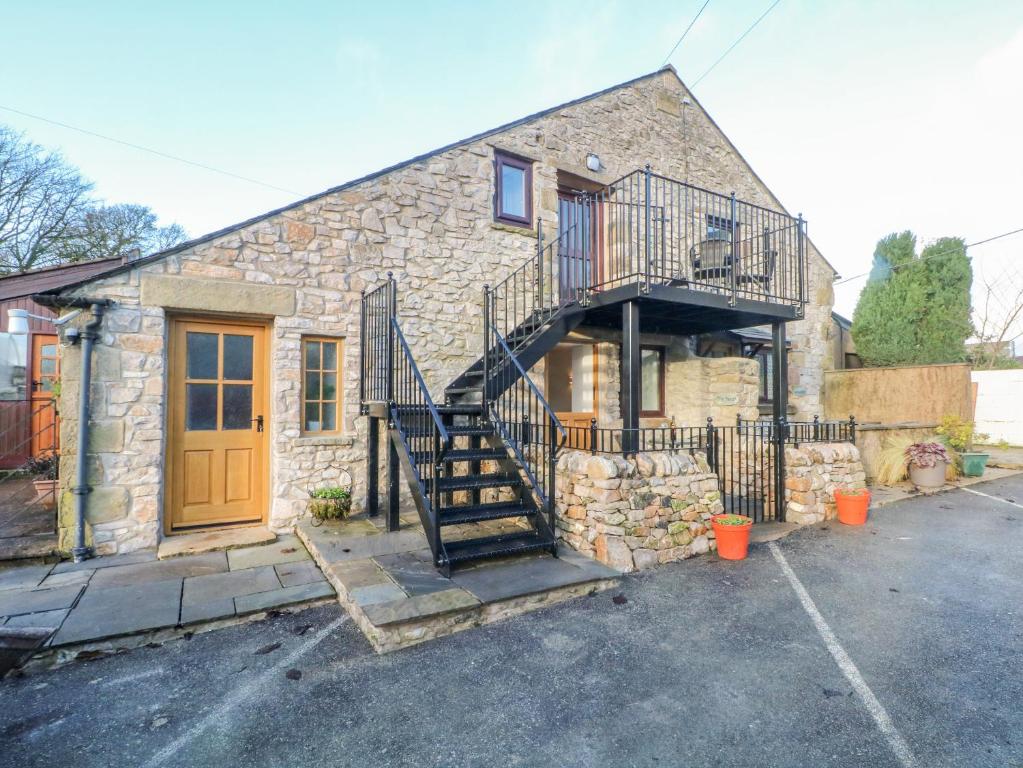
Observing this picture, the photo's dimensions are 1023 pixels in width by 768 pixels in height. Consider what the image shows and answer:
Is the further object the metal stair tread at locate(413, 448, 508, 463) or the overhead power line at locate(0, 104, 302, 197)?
the overhead power line at locate(0, 104, 302, 197)

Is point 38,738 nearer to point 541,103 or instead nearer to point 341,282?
point 341,282

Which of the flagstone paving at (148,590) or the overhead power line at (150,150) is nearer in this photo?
the flagstone paving at (148,590)

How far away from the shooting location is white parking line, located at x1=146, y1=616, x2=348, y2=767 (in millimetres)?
2258

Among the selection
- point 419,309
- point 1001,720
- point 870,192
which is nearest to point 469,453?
point 419,309

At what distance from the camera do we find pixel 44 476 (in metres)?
6.69

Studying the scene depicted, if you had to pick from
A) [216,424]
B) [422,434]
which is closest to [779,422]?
[422,434]

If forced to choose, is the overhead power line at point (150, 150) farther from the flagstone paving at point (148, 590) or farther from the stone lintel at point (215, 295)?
the flagstone paving at point (148, 590)

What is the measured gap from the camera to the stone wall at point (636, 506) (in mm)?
4496

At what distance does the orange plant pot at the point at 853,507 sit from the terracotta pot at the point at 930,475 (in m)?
3.00

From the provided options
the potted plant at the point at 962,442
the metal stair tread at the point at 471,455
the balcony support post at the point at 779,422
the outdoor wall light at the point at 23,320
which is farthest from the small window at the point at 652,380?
the outdoor wall light at the point at 23,320

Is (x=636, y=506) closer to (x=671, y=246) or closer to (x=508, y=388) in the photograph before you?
(x=508, y=388)

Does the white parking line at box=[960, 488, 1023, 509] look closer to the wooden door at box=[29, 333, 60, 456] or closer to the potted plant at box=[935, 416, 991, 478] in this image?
the potted plant at box=[935, 416, 991, 478]

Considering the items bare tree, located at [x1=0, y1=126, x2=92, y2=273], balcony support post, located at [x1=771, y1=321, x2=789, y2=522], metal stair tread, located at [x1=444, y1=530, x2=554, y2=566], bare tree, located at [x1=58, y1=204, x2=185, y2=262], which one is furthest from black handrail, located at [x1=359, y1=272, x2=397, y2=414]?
bare tree, located at [x1=0, y1=126, x2=92, y2=273]

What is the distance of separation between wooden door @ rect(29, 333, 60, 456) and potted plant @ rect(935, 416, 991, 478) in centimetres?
1602
